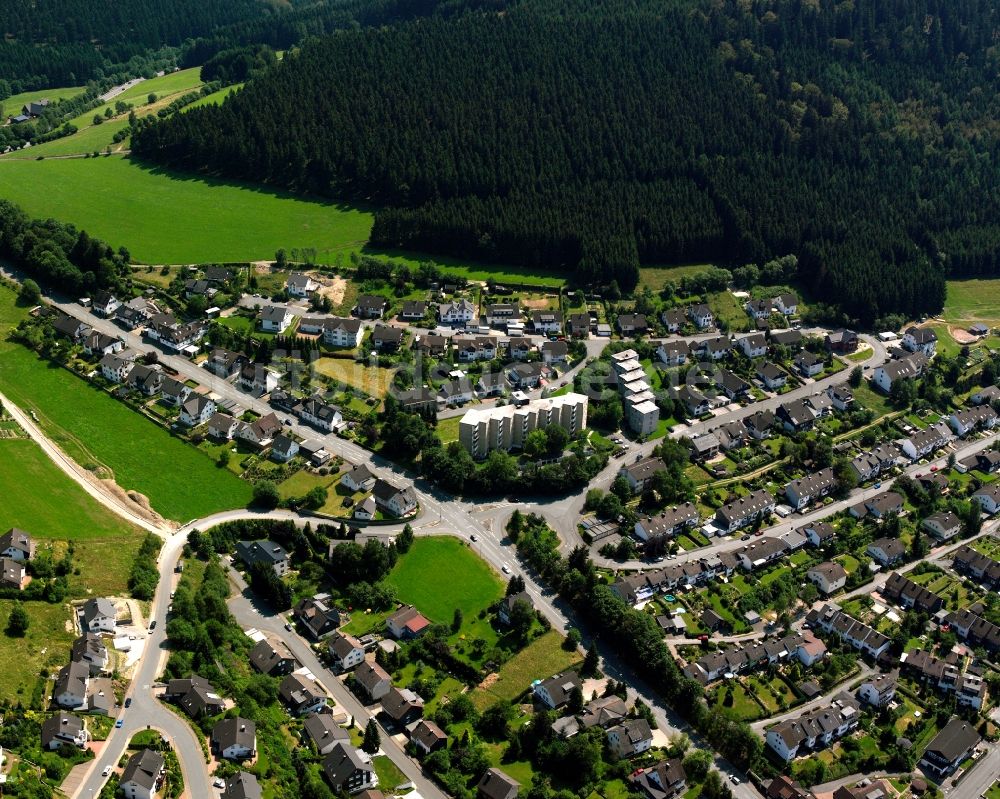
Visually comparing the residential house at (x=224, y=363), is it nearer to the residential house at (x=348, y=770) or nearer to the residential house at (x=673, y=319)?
the residential house at (x=673, y=319)

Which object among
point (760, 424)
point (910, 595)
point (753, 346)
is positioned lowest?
point (910, 595)

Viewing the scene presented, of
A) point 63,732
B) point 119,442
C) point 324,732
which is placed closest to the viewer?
point 63,732

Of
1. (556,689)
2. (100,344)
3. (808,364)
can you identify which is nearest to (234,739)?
(556,689)

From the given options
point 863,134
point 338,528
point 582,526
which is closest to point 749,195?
point 863,134

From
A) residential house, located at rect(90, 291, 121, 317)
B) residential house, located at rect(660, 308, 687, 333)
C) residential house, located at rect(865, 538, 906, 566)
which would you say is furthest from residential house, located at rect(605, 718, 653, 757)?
residential house, located at rect(90, 291, 121, 317)

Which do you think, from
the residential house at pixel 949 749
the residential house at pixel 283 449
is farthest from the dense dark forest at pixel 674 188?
the residential house at pixel 949 749

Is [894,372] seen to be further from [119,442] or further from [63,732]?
[63,732]

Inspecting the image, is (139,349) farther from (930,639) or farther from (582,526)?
(930,639)
